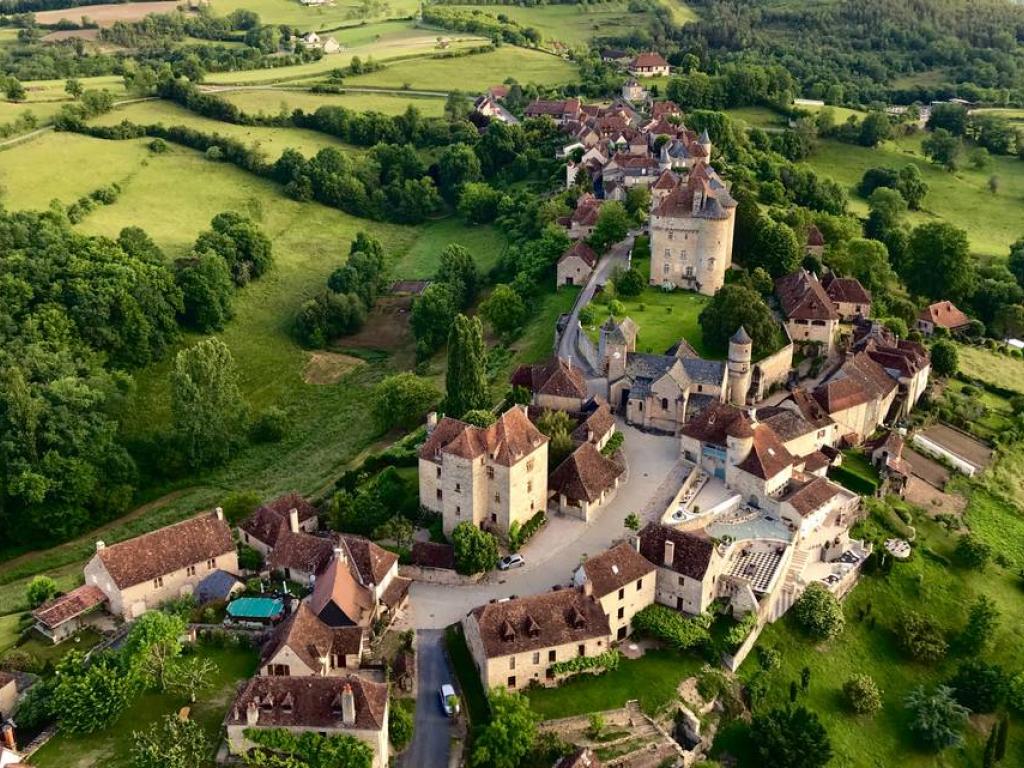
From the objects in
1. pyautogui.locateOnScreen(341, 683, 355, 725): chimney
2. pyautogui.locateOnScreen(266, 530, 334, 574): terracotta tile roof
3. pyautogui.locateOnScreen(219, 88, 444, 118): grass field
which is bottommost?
pyautogui.locateOnScreen(219, 88, 444, 118): grass field

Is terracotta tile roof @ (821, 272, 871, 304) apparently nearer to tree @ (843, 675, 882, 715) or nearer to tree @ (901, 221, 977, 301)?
tree @ (901, 221, 977, 301)

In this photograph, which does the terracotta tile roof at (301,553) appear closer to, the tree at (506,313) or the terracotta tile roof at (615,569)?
the terracotta tile roof at (615,569)

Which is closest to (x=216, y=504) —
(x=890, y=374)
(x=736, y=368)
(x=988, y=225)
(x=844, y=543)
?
(x=736, y=368)

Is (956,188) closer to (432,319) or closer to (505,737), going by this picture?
(432,319)

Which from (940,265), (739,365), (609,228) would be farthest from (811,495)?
(940,265)

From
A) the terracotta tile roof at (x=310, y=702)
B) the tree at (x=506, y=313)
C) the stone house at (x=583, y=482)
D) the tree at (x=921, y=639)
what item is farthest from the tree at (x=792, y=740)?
the tree at (x=506, y=313)

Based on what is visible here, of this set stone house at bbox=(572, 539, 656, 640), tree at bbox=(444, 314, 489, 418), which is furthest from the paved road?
tree at bbox=(444, 314, 489, 418)
